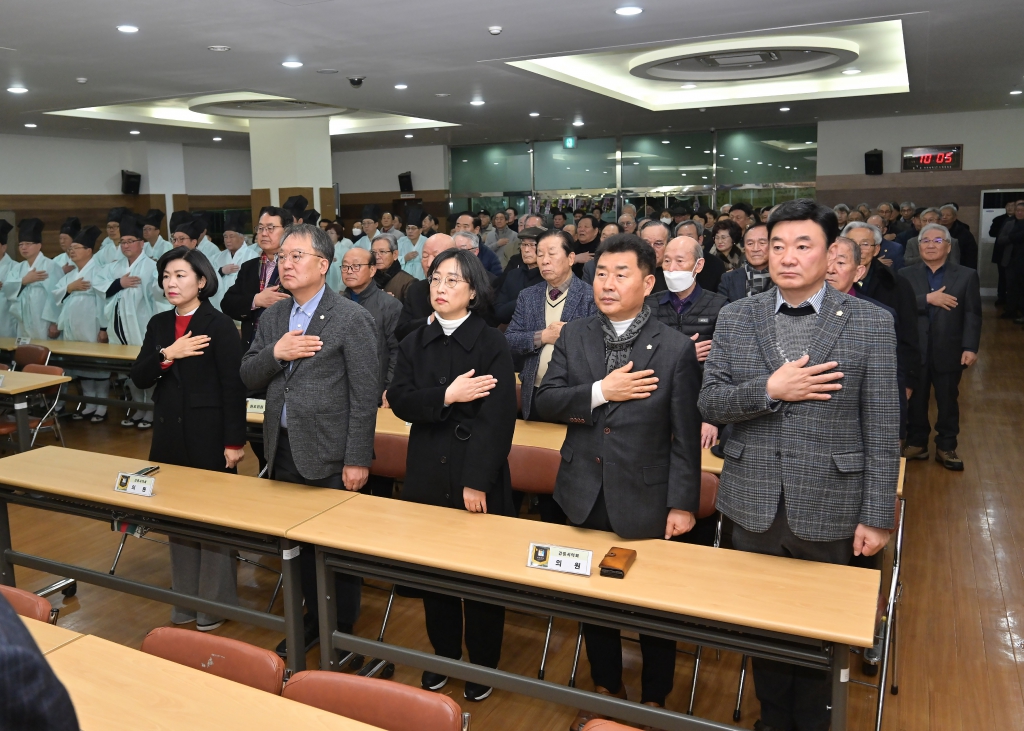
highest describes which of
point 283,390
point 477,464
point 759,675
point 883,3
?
point 883,3

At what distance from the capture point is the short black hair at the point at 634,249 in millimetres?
2729

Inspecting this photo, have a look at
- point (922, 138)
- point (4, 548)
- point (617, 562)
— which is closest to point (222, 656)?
point (617, 562)

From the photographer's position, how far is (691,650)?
353cm

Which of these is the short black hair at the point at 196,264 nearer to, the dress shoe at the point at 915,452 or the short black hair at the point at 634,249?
the short black hair at the point at 634,249

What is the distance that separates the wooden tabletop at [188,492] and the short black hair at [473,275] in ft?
3.13

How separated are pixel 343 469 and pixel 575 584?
54.5 inches

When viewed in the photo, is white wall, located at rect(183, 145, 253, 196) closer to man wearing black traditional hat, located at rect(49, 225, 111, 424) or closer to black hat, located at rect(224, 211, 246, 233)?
black hat, located at rect(224, 211, 246, 233)

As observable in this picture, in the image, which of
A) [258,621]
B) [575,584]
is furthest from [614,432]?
[258,621]

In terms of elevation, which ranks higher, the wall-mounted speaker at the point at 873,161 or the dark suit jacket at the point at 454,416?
the wall-mounted speaker at the point at 873,161

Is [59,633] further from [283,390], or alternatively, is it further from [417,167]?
[417,167]

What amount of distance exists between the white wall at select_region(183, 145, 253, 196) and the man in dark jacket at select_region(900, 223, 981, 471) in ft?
48.8

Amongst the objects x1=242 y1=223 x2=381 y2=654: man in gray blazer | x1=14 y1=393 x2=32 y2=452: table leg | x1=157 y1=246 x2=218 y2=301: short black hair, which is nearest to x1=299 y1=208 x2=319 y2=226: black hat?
x1=14 y1=393 x2=32 y2=452: table leg

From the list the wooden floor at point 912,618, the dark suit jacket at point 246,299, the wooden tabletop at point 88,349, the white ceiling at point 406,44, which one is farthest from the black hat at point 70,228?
the wooden floor at point 912,618

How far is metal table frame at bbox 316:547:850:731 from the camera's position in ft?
7.14
